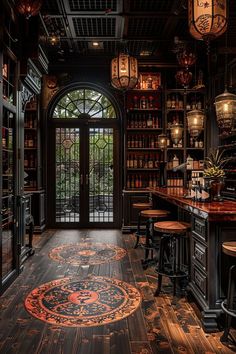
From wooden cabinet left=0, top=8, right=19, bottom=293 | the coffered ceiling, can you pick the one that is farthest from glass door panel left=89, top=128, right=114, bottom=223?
wooden cabinet left=0, top=8, right=19, bottom=293

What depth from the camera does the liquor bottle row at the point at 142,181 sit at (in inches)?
283

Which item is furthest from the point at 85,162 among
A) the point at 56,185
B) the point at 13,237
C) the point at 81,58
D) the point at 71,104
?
the point at 13,237

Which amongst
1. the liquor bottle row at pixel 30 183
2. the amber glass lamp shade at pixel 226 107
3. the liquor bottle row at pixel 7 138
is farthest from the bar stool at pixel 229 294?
the liquor bottle row at pixel 30 183

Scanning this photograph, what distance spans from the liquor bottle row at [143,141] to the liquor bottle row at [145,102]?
2.09 ft

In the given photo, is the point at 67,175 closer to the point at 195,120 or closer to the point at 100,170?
the point at 100,170

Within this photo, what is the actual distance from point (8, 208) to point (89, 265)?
1.46 meters

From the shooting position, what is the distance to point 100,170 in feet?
24.8

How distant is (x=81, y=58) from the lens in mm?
7316

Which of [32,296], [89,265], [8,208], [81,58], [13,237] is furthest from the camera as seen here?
[81,58]

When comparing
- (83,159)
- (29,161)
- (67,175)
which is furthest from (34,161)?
(83,159)

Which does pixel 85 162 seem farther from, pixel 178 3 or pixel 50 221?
pixel 178 3

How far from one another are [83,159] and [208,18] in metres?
4.93

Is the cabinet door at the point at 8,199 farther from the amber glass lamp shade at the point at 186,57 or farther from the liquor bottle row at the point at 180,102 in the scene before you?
the liquor bottle row at the point at 180,102

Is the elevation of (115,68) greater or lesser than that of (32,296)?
greater
